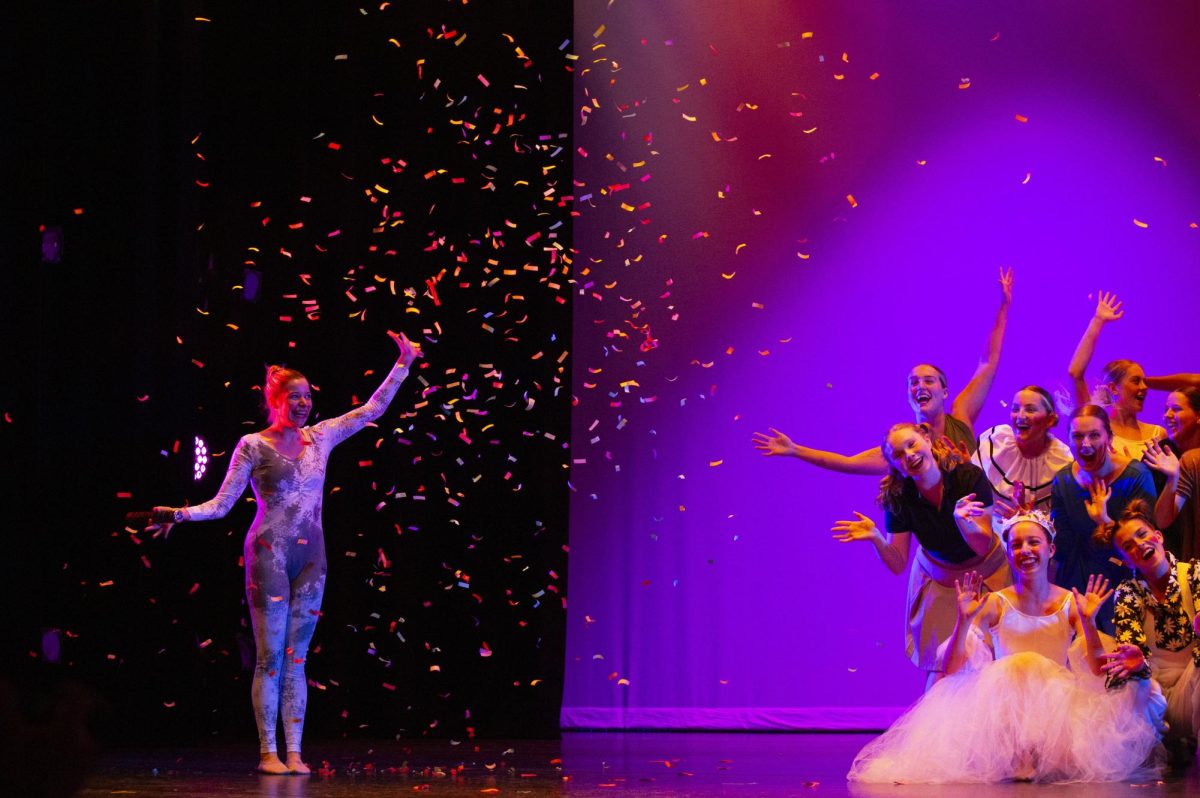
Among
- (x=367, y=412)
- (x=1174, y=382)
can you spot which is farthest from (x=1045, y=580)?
(x=367, y=412)

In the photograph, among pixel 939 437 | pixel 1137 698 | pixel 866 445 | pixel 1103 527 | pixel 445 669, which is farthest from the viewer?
pixel 866 445

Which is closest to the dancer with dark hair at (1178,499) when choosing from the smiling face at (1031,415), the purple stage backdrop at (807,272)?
the smiling face at (1031,415)

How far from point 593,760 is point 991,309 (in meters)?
2.96

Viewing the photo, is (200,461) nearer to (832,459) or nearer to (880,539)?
(832,459)

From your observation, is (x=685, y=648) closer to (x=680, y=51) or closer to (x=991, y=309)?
(x=991, y=309)

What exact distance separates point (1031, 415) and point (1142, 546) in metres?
0.84

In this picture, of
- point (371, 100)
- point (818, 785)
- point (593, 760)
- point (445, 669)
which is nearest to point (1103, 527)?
point (818, 785)

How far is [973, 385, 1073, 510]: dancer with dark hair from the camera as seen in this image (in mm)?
5418

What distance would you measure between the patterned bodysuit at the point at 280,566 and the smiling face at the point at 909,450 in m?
1.98

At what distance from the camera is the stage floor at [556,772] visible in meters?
4.00

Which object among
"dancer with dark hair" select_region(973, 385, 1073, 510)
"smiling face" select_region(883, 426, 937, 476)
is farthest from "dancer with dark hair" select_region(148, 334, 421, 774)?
"dancer with dark hair" select_region(973, 385, 1073, 510)

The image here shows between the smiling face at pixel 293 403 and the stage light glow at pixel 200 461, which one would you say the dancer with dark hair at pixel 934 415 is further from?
the stage light glow at pixel 200 461

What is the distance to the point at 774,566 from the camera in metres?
6.67

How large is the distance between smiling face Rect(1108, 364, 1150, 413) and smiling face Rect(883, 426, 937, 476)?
40.9 inches
